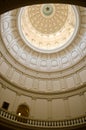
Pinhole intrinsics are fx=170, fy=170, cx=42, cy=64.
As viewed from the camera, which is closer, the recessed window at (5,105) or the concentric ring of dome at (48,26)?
the recessed window at (5,105)

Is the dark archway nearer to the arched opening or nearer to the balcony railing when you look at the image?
the balcony railing

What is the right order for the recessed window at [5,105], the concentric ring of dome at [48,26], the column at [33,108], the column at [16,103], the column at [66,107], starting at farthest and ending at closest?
the concentric ring of dome at [48,26]
the column at [16,103]
the column at [33,108]
the recessed window at [5,105]
the column at [66,107]

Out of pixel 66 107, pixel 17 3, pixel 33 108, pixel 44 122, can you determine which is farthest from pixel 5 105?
pixel 17 3

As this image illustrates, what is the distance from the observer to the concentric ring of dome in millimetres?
26047

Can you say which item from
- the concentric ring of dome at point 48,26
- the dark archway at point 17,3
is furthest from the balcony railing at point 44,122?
the concentric ring of dome at point 48,26

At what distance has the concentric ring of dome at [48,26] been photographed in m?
26.0

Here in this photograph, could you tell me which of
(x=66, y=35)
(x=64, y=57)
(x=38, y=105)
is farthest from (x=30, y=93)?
(x=66, y=35)

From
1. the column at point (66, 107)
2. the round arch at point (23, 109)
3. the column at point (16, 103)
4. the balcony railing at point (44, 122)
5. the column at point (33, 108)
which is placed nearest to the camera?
the balcony railing at point (44, 122)

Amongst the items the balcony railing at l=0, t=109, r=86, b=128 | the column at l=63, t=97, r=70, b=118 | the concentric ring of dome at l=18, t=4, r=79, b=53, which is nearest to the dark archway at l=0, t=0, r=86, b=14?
the balcony railing at l=0, t=109, r=86, b=128

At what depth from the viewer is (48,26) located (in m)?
29.9

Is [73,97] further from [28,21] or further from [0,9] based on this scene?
[28,21]

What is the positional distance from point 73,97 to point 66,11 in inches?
598

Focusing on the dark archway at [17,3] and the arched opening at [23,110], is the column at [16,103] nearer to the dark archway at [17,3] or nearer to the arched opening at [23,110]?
the arched opening at [23,110]

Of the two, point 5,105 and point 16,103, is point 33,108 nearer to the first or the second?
point 16,103
